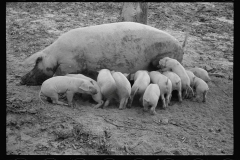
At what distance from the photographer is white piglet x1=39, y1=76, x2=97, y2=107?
409 centimetres

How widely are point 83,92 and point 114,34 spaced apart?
1.33 m

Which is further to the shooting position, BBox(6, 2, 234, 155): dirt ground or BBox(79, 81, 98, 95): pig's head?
BBox(79, 81, 98, 95): pig's head

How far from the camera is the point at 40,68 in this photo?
15.6 ft

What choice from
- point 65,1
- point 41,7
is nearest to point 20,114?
point 41,7

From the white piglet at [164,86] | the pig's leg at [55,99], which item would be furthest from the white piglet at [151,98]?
the pig's leg at [55,99]

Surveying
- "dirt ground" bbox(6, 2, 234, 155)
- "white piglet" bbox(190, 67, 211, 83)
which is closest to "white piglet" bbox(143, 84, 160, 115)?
"dirt ground" bbox(6, 2, 234, 155)

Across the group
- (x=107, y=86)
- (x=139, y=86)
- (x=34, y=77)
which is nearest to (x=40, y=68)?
(x=34, y=77)

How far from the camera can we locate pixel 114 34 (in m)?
4.98

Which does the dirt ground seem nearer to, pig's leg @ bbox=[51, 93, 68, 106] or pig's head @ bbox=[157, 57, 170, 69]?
pig's leg @ bbox=[51, 93, 68, 106]

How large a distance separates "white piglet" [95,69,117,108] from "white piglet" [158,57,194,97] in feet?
3.76

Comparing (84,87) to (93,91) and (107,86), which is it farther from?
(107,86)

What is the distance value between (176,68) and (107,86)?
136cm

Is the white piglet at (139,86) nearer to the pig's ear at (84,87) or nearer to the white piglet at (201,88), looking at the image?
the pig's ear at (84,87)
